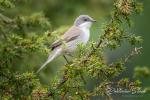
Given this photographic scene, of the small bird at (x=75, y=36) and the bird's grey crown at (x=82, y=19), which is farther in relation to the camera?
the bird's grey crown at (x=82, y=19)

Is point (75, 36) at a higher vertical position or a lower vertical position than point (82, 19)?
lower

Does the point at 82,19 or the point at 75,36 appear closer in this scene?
the point at 75,36

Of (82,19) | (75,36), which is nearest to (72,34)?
(75,36)

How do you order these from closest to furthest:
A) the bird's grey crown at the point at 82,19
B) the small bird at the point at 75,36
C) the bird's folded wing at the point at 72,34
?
the small bird at the point at 75,36 → the bird's folded wing at the point at 72,34 → the bird's grey crown at the point at 82,19

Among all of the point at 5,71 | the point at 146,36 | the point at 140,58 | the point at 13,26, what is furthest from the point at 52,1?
the point at 5,71

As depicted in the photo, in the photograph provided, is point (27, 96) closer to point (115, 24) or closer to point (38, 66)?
point (115, 24)

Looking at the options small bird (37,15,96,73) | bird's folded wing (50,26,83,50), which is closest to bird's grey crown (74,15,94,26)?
small bird (37,15,96,73)

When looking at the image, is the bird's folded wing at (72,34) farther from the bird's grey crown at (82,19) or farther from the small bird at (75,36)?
the bird's grey crown at (82,19)

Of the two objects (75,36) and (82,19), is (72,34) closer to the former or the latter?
(75,36)

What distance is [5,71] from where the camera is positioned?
5.45 metres

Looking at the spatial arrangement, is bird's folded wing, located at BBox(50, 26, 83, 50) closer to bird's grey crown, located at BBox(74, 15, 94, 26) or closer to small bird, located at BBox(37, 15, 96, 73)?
small bird, located at BBox(37, 15, 96, 73)

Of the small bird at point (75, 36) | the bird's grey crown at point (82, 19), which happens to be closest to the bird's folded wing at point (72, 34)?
the small bird at point (75, 36)

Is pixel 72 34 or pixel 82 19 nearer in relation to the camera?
pixel 72 34

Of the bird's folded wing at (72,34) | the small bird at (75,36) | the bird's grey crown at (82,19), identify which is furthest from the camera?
the bird's grey crown at (82,19)
